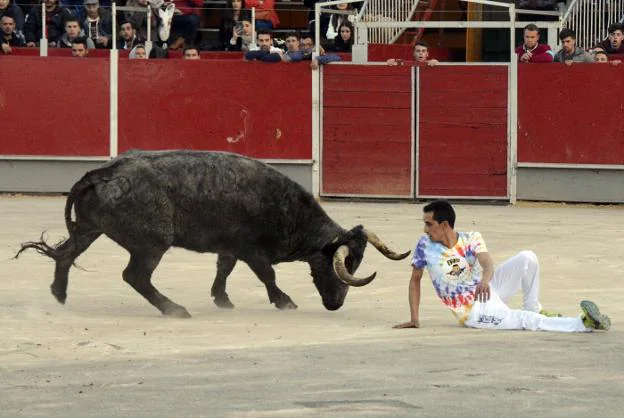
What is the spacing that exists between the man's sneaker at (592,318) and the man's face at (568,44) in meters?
8.28

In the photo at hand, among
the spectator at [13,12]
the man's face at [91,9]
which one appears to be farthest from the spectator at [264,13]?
the spectator at [13,12]

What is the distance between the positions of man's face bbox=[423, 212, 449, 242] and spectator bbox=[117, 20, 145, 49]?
1008 centimetres

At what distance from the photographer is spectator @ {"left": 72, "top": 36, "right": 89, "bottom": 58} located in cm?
1795

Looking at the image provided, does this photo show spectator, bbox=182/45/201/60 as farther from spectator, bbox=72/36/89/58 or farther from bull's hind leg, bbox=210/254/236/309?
bull's hind leg, bbox=210/254/236/309

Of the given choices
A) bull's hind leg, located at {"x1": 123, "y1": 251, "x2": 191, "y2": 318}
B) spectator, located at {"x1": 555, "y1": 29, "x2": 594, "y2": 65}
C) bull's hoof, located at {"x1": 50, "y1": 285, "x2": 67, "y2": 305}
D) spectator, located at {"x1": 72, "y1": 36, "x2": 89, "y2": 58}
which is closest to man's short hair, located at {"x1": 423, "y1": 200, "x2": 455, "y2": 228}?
bull's hind leg, located at {"x1": 123, "y1": 251, "x2": 191, "y2": 318}

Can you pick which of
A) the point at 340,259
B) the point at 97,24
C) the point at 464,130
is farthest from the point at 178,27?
the point at 340,259

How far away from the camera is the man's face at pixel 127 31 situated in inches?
727

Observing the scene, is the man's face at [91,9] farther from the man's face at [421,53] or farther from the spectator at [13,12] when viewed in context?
the man's face at [421,53]

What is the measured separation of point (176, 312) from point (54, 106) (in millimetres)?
8757

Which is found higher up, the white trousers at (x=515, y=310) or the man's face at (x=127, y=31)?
the man's face at (x=127, y=31)

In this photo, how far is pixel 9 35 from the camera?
729 inches

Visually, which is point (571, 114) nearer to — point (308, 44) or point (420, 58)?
point (420, 58)

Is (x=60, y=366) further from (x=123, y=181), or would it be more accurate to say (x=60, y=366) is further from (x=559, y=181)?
(x=559, y=181)

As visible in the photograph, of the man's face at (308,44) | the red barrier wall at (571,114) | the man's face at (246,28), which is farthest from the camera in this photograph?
the man's face at (246,28)
